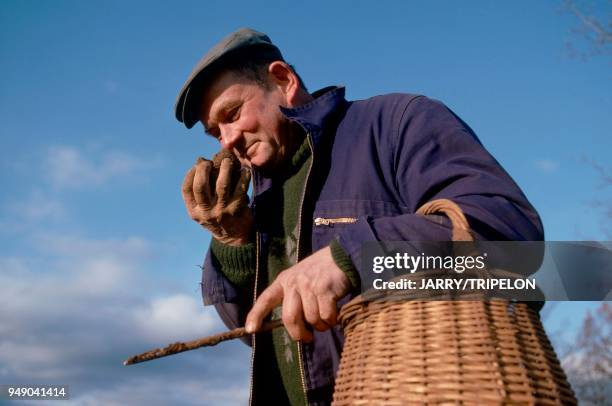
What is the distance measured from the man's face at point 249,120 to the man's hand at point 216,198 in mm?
171

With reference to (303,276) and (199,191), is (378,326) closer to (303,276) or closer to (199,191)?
(303,276)

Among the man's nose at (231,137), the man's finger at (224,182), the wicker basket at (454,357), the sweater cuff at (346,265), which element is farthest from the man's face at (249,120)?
the wicker basket at (454,357)

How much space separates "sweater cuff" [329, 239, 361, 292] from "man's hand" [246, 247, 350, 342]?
0.01 metres

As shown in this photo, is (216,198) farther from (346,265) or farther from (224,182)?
(346,265)

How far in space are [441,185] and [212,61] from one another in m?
1.29

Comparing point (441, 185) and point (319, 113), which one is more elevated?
point (319, 113)

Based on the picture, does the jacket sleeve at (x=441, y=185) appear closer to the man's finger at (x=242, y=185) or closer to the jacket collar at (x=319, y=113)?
the jacket collar at (x=319, y=113)

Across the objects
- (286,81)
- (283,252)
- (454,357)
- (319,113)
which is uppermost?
(286,81)

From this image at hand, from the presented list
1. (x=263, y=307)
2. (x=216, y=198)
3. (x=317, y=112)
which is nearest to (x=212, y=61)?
(x=317, y=112)

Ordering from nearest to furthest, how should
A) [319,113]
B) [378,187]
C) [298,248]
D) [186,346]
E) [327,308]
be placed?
[327,308] < [186,346] < [378,187] < [298,248] < [319,113]

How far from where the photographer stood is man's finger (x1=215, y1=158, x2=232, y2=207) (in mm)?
2521

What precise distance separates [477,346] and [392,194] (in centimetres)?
96

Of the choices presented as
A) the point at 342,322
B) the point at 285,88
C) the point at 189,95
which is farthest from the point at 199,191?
the point at 342,322

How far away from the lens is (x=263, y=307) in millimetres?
1792
